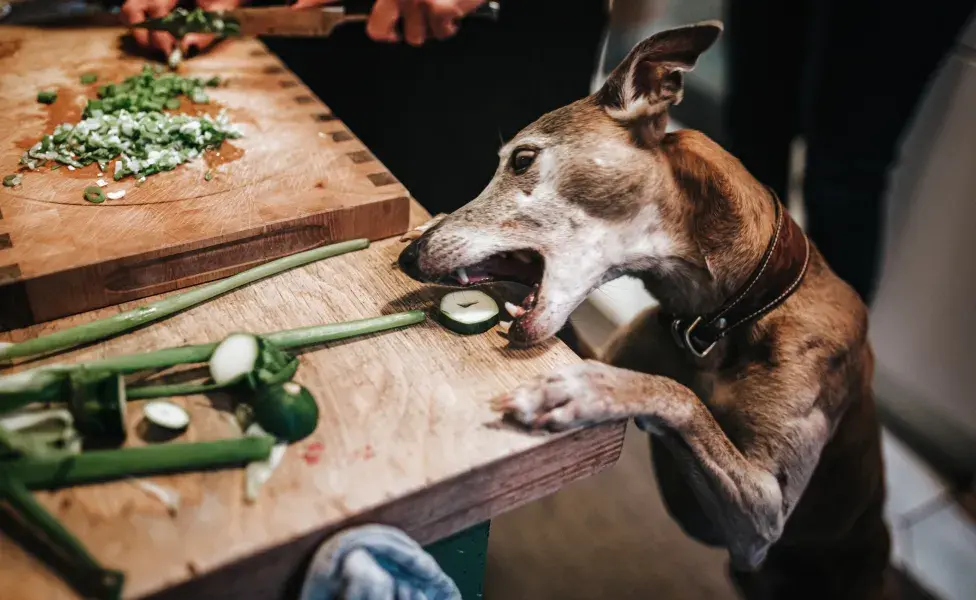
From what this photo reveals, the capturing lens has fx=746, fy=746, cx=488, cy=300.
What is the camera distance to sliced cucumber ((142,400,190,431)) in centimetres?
98

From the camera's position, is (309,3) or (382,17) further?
(309,3)

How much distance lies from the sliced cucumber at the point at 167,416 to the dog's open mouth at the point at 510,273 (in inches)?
18.4

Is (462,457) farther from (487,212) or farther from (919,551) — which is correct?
(919,551)

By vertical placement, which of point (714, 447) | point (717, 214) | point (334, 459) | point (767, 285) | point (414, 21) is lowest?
point (714, 447)

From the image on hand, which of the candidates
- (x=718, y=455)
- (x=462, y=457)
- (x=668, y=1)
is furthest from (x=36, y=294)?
(x=668, y=1)

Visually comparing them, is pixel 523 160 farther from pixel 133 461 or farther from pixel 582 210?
pixel 133 461

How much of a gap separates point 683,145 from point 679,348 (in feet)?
1.34

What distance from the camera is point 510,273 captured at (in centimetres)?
133

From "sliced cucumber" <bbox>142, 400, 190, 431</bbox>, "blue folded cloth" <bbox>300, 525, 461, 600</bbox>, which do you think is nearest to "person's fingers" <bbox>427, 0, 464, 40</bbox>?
"sliced cucumber" <bbox>142, 400, 190, 431</bbox>

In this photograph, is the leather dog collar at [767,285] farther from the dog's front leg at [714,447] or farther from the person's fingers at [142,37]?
the person's fingers at [142,37]

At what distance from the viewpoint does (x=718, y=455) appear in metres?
1.23

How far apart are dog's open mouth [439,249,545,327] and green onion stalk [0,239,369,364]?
0.25 metres

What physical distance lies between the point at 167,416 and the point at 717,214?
2.89 ft

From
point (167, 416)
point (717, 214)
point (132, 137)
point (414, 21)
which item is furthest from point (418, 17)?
point (167, 416)
